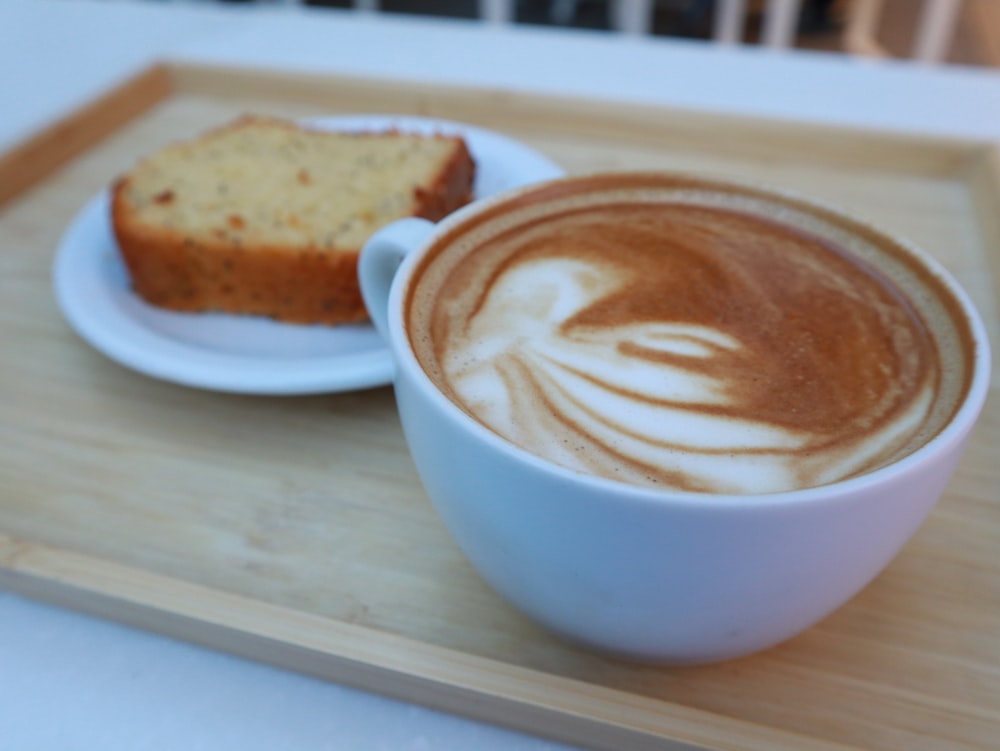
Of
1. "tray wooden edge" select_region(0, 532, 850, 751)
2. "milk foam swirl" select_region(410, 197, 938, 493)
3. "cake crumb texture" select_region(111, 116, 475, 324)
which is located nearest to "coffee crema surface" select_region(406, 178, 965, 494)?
"milk foam swirl" select_region(410, 197, 938, 493)

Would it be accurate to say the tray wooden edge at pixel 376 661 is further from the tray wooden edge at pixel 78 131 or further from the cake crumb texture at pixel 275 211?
the tray wooden edge at pixel 78 131

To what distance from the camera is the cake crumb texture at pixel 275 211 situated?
875 mm

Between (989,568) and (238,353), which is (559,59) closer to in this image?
(238,353)

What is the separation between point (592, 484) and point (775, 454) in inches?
4.6

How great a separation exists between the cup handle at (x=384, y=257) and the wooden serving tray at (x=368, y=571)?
15 centimetres

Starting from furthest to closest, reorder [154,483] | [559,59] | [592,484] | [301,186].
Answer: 1. [559,59]
2. [301,186]
3. [154,483]
4. [592,484]

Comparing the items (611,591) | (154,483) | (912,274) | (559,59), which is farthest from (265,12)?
(611,591)

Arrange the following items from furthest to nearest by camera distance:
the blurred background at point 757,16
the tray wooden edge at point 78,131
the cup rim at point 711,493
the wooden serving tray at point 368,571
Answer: the blurred background at point 757,16 → the tray wooden edge at point 78,131 → the wooden serving tray at point 368,571 → the cup rim at point 711,493

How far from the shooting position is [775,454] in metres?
0.46

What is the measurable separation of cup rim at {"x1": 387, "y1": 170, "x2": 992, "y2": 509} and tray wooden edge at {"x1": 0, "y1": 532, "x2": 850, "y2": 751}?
0.15 metres

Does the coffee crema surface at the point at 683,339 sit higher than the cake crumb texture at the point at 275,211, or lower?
higher

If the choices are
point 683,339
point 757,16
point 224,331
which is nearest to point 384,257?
point 683,339

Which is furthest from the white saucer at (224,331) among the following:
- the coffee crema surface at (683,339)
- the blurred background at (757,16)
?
the blurred background at (757,16)

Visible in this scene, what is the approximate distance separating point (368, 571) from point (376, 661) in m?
0.09
